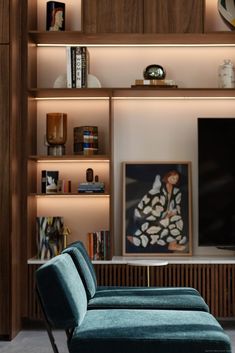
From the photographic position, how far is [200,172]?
5535mm

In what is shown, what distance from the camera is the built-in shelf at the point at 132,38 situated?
5.39 m

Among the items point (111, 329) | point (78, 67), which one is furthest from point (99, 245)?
point (111, 329)

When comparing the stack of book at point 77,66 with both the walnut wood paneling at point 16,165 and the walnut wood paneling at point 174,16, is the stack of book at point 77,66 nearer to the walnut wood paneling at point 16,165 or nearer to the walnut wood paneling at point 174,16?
the walnut wood paneling at point 16,165

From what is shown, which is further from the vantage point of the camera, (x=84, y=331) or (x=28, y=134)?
(x=28, y=134)

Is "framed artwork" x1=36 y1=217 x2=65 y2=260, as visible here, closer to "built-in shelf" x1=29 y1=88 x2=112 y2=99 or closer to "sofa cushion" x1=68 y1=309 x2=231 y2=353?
"built-in shelf" x1=29 y1=88 x2=112 y2=99

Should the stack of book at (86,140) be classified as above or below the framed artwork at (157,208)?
above

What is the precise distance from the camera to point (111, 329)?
3.40 meters

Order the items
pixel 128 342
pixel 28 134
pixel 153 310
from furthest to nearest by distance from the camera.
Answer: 1. pixel 28 134
2. pixel 153 310
3. pixel 128 342

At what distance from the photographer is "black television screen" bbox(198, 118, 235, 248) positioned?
5492mm

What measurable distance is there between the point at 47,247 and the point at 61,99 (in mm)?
1216

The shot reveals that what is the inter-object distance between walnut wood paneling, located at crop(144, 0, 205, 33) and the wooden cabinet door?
3.46ft

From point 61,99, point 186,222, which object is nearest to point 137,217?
point 186,222

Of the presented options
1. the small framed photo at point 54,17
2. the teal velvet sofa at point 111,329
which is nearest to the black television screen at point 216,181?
the small framed photo at point 54,17

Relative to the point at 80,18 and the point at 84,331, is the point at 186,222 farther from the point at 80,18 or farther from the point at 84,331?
the point at 84,331
